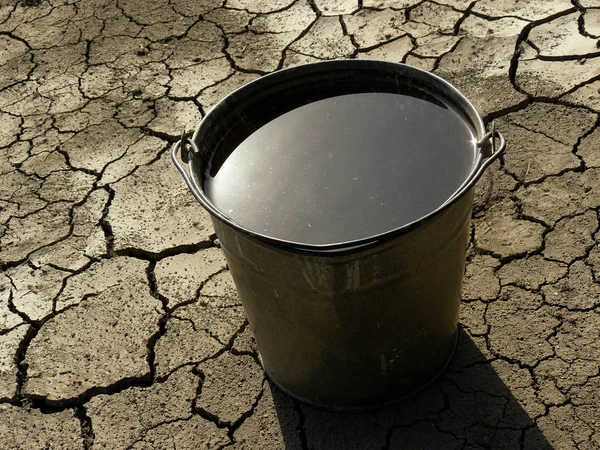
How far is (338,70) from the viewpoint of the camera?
2.51 meters

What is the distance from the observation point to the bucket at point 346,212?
7.00 feet

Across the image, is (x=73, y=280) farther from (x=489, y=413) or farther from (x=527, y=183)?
(x=527, y=183)

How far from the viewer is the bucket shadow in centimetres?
255

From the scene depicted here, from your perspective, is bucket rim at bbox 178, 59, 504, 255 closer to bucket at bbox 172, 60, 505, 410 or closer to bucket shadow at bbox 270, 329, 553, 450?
bucket at bbox 172, 60, 505, 410

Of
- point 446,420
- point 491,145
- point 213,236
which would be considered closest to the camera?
point 491,145

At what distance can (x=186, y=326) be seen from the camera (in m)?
3.08

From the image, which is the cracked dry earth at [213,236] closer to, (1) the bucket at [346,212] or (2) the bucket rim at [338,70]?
(1) the bucket at [346,212]

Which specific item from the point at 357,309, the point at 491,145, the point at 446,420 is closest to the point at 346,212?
the point at 357,309

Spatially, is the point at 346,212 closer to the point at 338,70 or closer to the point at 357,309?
the point at 357,309

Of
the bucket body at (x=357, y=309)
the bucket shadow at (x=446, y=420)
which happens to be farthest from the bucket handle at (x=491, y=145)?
the bucket shadow at (x=446, y=420)

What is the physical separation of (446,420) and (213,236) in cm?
139

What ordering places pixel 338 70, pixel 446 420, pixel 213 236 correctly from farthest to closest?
pixel 213 236 < pixel 446 420 < pixel 338 70

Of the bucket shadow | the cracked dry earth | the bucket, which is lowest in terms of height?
the bucket shadow

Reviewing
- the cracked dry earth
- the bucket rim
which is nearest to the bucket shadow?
the cracked dry earth
